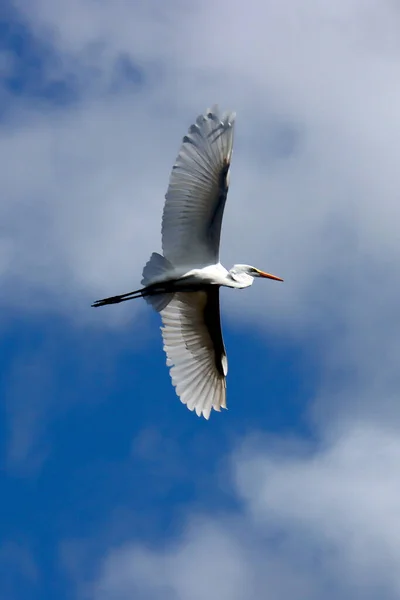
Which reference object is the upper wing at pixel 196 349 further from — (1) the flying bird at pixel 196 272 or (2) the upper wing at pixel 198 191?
(2) the upper wing at pixel 198 191

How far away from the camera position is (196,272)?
2427 centimetres

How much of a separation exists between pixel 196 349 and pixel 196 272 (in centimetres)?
253

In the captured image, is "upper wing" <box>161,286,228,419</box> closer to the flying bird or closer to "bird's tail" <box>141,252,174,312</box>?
the flying bird

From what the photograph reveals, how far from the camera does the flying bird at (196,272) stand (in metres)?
23.3

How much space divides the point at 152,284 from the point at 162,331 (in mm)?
2081

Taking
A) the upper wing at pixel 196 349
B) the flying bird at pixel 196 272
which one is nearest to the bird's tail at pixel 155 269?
the flying bird at pixel 196 272

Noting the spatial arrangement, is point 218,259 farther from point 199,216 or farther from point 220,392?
point 220,392

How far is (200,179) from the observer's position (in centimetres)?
2348

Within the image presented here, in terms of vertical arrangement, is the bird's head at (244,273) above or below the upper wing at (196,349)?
above

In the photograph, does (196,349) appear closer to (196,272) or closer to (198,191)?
(196,272)

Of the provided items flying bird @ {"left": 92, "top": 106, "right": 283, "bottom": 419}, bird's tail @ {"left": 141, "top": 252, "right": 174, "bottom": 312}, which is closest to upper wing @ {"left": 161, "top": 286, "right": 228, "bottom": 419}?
flying bird @ {"left": 92, "top": 106, "right": 283, "bottom": 419}

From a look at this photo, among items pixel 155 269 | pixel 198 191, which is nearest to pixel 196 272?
pixel 155 269

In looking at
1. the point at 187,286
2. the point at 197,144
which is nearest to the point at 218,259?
the point at 187,286

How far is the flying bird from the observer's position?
23344 mm
